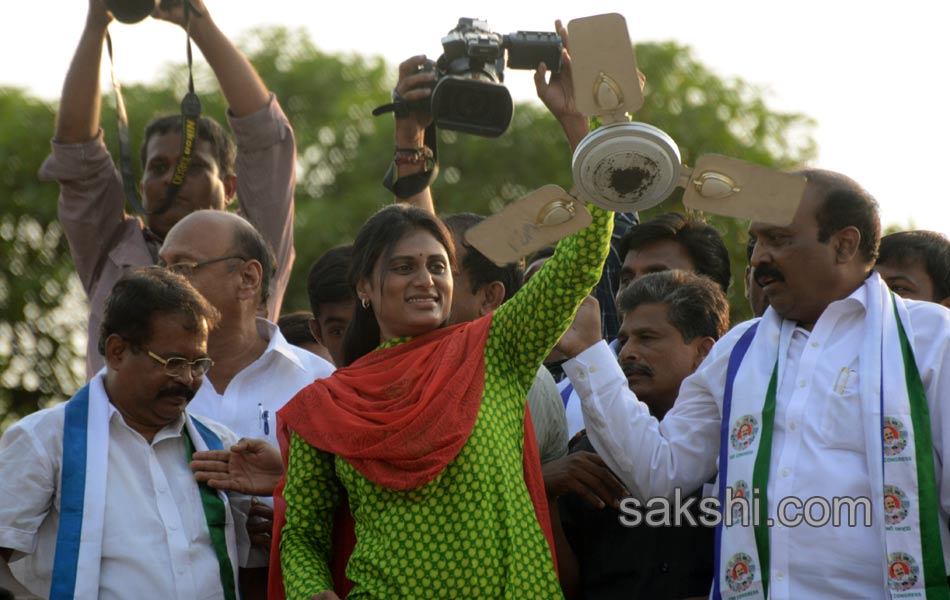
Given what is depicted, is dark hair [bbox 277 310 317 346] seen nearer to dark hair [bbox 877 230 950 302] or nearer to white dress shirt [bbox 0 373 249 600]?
white dress shirt [bbox 0 373 249 600]

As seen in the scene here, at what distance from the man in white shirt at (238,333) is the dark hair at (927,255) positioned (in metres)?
1.96

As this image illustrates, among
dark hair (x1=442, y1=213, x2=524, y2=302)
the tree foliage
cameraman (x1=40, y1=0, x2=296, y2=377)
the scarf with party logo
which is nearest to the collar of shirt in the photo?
cameraman (x1=40, y1=0, x2=296, y2=377)

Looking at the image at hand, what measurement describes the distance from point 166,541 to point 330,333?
5.22ft

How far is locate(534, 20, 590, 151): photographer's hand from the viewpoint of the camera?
12.8ft

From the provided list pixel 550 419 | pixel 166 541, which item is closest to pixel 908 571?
pixel 550 419

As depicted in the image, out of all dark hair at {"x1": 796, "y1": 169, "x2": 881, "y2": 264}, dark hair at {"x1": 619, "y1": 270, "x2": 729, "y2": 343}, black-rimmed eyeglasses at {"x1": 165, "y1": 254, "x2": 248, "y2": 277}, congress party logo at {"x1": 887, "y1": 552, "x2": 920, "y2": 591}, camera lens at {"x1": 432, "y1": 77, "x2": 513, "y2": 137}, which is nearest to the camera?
congress party logo at {"x1": 887, "y1": 552, "x2": 920, "y2": 591}

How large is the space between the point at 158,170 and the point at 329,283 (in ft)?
2.69

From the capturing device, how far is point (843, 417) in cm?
375

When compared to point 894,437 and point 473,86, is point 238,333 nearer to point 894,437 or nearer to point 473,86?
point 473,86

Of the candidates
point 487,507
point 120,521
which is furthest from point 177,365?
point 487,507

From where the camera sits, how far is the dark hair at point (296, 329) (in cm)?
597

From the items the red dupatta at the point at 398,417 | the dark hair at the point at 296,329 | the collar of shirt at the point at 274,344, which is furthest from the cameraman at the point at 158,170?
the red dupatta at the point at 398,417

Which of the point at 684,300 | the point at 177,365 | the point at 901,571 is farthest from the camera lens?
the point at 684,300

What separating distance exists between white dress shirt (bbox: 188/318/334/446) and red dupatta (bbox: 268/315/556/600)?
61 cm
